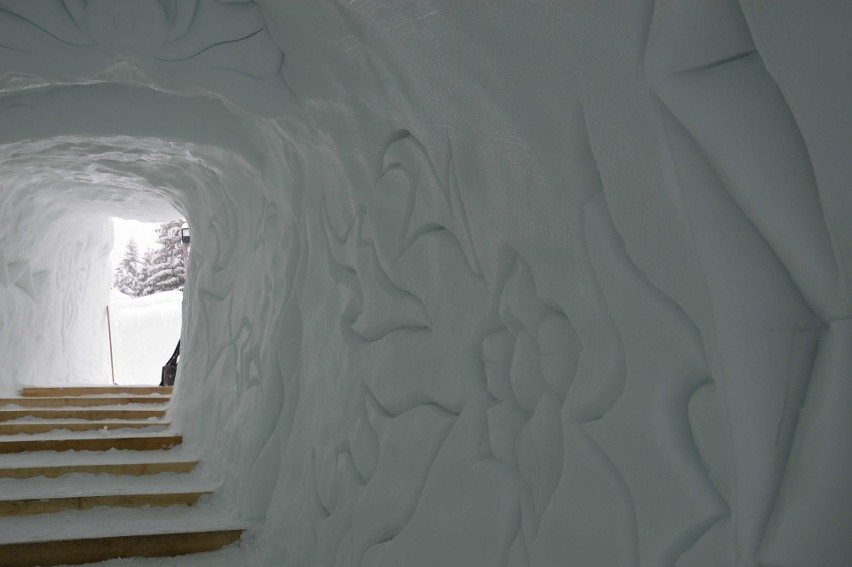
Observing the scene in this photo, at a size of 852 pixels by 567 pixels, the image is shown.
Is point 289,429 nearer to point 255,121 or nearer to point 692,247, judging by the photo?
point 255,121

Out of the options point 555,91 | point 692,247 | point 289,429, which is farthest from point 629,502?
point 289,429

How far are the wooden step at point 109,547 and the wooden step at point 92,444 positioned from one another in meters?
1.60

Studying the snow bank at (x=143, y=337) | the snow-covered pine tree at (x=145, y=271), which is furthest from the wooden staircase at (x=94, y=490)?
the snow-covered pine tree at (x=145, y=271)

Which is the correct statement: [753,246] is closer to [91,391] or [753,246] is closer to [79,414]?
[79,414]

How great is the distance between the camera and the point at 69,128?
4402 millimetres

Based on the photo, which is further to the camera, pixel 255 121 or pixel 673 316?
pixel 255 121

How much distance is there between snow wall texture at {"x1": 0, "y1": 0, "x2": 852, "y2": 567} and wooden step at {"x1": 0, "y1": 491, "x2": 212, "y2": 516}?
27cm

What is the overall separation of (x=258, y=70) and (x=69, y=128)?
152 cm

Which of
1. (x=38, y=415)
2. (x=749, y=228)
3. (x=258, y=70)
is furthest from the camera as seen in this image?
(x=38, y=415)

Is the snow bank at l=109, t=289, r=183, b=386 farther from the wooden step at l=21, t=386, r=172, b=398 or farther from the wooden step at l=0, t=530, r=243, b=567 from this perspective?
the wooden step at l=0, t=530, r=243, b=567

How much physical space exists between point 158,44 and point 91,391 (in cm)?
518

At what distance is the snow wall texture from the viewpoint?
1207mm

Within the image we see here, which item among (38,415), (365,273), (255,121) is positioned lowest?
(38,415)

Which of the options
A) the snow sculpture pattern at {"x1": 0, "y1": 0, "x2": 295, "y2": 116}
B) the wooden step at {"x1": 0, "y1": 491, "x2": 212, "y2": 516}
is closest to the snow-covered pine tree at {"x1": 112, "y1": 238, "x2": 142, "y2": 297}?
the wooden step at {"x1": 0, "y1": 491, "x2": 212, "y2": 516}
